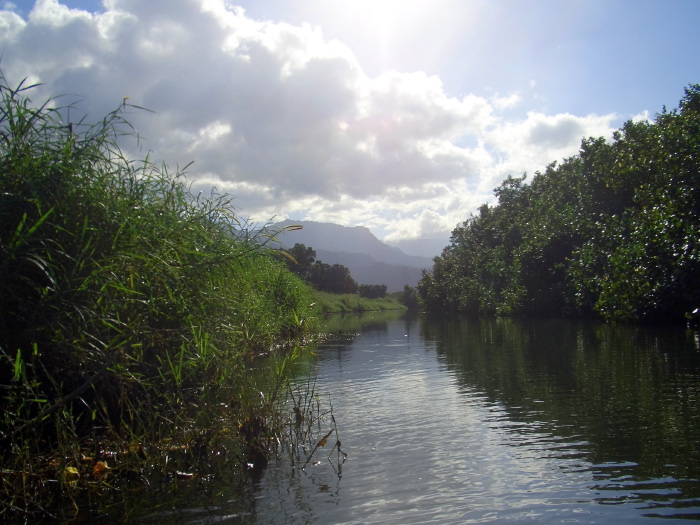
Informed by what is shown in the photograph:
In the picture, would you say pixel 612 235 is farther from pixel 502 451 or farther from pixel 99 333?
pixel 99 333

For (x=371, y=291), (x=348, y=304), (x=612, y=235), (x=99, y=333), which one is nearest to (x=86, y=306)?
(x=99, y=333)

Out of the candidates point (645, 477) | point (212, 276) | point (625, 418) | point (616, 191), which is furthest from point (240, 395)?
point (616, 191)

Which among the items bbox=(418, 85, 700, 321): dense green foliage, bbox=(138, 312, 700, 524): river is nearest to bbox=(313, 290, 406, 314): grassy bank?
bbox=(418, 85, 700, 321): dense green foliage

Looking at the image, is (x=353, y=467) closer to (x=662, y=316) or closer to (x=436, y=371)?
(x=436, y=371)

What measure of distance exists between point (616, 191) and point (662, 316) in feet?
24.2

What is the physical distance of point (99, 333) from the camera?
523 cm

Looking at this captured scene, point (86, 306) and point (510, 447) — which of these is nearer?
point (86, 306)

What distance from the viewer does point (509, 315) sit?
112ft

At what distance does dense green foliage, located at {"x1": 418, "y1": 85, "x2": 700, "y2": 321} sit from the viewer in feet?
58.3

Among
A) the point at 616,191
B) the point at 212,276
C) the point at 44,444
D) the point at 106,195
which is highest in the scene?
the point at 616,191

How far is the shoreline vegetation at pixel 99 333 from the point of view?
4707mm

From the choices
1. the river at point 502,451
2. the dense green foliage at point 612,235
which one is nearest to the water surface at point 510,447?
the river at point 502,451

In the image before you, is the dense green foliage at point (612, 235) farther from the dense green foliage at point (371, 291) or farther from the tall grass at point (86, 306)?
the dense green foliage at point (371, 291)

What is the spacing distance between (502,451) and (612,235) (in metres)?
19.8
